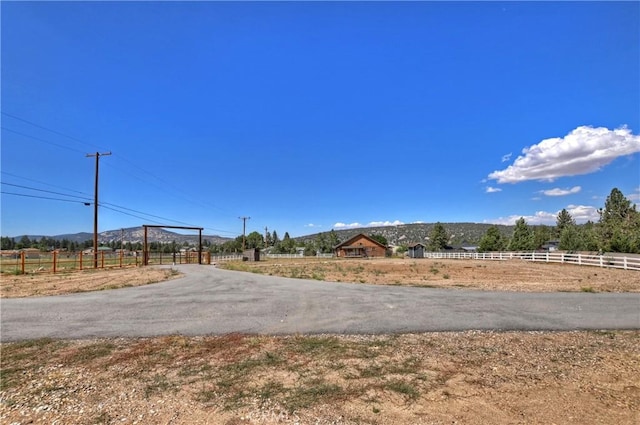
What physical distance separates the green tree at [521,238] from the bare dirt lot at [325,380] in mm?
75117

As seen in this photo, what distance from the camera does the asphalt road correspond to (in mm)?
7582

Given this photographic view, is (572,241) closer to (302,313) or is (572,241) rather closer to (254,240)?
(302,313)

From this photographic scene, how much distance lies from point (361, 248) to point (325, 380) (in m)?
83.4

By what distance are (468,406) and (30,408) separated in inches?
194

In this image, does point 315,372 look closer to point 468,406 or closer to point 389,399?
point 389,399

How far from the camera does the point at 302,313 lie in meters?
9.16

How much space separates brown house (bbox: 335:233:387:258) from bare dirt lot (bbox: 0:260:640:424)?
260 ft

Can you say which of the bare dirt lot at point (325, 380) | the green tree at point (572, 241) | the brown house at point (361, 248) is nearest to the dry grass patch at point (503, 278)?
the bare dirt lot at point (325, 380)

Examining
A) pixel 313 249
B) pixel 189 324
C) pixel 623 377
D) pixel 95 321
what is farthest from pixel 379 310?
pixel 313 249

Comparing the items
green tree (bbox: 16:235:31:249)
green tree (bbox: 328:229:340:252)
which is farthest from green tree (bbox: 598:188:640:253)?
green tree (bbox: 16:235:31:249)

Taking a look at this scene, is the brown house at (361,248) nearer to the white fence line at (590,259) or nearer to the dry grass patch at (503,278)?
the white fence line at (590,259)

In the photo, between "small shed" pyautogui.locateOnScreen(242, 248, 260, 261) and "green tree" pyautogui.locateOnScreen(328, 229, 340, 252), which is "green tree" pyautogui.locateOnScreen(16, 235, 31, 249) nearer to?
"small shed" pyautogui.locateOnScreen(242, 248, 260, 261)

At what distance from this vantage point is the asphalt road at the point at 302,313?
7.58m

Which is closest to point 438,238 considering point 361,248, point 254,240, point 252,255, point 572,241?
point 361,248
